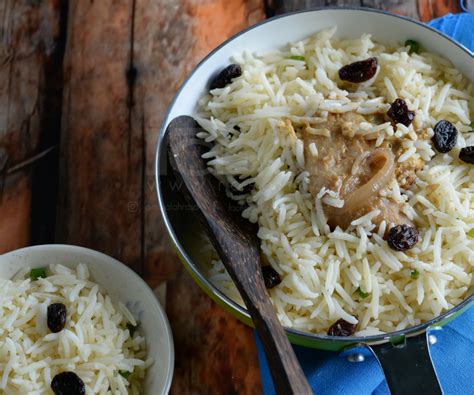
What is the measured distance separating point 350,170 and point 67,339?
124cm

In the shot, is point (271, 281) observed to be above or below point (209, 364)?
above

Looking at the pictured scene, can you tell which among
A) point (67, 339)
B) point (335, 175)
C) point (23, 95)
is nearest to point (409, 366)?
point (335, 175)

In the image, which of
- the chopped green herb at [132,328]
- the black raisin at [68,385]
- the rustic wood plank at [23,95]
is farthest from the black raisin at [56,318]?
the rustic wood plank at [23,95]

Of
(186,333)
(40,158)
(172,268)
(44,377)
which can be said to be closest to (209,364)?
(186,333)

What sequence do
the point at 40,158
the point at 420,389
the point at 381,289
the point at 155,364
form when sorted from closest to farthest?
1. the point at 420,389
2. the point at 381,289
3. the point at 155,364
4. the point at 40,158

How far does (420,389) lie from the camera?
2.13 metres

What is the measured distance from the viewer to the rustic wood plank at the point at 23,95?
305 centimetres

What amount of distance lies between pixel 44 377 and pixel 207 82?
135 cm

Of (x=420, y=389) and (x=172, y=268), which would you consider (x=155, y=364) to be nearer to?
(x=172, y=268)

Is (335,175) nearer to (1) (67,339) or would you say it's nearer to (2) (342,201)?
(2) (342,201)

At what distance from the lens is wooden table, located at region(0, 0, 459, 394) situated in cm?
279

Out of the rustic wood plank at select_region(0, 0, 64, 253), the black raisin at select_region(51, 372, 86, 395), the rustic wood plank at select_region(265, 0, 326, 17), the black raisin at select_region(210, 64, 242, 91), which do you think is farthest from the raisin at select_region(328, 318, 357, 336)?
the rustic wood plank at select_region(265, 0, 326, 17)

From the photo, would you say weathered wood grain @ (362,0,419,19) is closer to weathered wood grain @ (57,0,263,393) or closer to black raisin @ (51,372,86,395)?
weathered wood grain @ (57,0,263,393)

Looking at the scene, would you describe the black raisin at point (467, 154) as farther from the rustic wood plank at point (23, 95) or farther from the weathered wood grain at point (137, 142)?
the rustic wood plank at point (23, 95)
